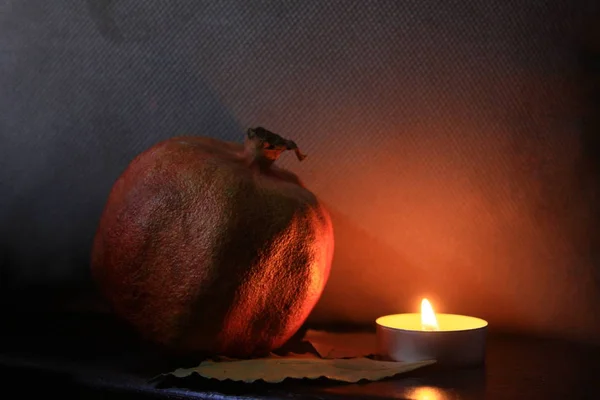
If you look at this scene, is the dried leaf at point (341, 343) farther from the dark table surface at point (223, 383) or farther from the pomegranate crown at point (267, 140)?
the pomegranate crown at point (267, 140)

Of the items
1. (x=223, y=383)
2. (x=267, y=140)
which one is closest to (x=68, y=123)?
(x=267, y=140)

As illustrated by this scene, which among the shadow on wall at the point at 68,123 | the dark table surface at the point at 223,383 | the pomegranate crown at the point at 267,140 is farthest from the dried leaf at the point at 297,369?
the shadow on wall at the point at 68,123

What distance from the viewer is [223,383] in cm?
57

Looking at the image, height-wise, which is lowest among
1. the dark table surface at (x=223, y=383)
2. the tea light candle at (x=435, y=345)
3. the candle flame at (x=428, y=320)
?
the dark table surface at (x=223, y=383)

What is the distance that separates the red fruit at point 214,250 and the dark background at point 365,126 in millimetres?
191

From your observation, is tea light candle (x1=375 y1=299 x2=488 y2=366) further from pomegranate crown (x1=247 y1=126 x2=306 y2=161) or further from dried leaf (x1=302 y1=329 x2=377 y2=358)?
pomegranate crown (x1=247 y1=126 x2=306 y2=161)

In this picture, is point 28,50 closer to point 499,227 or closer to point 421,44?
point 421,44

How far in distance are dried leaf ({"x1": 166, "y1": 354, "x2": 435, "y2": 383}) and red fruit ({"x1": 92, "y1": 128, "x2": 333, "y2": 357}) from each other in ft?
0.12

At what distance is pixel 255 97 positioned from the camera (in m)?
0.88

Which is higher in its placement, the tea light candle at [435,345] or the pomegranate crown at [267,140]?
the pomegranate crown at [267,140]

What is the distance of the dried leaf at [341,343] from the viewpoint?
70 cm

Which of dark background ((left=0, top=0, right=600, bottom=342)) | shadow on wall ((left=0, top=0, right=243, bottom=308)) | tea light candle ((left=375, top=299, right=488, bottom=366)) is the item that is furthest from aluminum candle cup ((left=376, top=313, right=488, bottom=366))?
shadow on wall ((left=0, top=0, right=243, bottom=308))

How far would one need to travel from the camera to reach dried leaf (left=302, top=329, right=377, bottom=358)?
27.6 inches

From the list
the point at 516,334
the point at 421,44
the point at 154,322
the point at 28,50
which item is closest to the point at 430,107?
the point at 421,44
